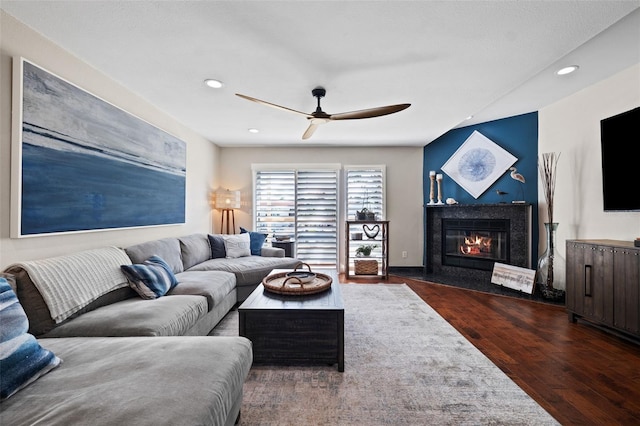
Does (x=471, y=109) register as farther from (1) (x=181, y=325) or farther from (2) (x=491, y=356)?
(1) (x=181, y=325)

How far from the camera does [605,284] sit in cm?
262

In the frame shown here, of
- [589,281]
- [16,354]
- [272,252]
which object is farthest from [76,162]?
[589,281]

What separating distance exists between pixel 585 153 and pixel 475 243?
1.94m

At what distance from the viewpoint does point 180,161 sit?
3895 millimetres

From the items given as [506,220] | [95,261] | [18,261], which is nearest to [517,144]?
[506,220]

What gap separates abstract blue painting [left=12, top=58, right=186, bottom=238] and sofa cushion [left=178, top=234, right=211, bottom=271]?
436 mm

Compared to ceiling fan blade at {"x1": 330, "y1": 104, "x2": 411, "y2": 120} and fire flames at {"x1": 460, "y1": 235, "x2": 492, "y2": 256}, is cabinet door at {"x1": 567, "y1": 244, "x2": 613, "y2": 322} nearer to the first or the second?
fire flames at {"x1": 460, "y1": 235, "x2": 492, "y2": 256}

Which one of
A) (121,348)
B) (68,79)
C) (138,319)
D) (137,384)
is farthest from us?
(68,79)

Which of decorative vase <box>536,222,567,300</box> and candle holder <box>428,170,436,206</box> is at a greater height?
candle holder <box>428,170,436,206</box>

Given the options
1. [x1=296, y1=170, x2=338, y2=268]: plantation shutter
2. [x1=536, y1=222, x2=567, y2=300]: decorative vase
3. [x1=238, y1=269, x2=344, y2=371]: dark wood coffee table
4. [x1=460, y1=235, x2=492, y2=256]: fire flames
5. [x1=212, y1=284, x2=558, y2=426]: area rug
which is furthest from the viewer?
[x1=296, y1=170, x2=338, y2=268]: plantation shutter

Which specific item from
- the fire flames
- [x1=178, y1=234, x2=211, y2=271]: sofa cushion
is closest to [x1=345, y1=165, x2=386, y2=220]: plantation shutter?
the fire flames

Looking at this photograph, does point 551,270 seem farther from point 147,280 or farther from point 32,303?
point 32,303

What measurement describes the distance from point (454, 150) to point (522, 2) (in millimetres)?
3599

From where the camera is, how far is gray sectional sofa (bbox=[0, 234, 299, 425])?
101 centimetres
